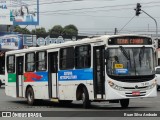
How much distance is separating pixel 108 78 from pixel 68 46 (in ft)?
10.8

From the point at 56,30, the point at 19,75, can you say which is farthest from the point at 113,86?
the point at 56,30

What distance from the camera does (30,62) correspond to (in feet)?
80.4

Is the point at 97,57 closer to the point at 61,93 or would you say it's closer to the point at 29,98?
the point at 61,93

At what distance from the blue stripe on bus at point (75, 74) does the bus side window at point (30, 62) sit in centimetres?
305

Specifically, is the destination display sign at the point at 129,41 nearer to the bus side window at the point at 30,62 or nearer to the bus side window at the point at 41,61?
the bus side window at the point at 41,61

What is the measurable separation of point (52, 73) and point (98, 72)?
3811 mm

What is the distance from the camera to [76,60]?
803 inches

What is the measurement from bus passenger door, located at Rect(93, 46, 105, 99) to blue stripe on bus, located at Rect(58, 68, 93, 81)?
0.28 meters

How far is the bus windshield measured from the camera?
61.0 feet

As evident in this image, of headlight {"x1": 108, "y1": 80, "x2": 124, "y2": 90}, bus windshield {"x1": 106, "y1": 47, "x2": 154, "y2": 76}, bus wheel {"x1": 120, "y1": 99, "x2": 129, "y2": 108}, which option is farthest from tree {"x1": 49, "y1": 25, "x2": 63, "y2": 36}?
headlight {"x1": 108, "y1": 80, "x2": 124, "y2": 90}

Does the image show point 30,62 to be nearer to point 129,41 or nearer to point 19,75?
point 19,75

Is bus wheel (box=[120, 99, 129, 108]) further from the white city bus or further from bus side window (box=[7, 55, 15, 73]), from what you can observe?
bus side window (box=[7, 55, 15, 73])

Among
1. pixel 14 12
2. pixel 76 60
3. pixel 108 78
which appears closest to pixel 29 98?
pixel 76 60

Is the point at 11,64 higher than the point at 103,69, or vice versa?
the point at 103,69
